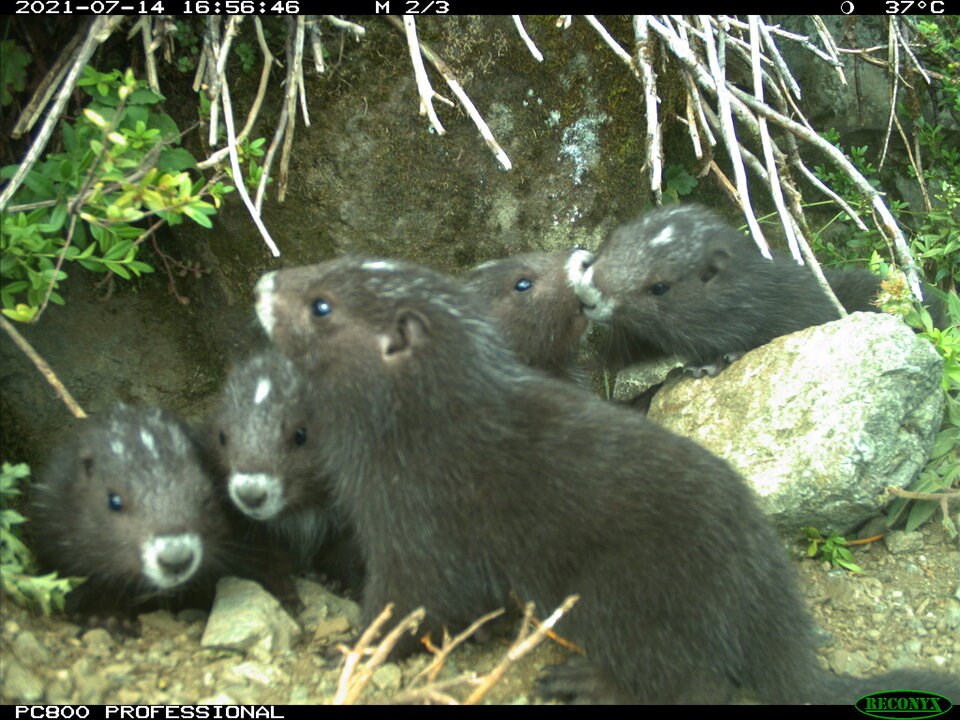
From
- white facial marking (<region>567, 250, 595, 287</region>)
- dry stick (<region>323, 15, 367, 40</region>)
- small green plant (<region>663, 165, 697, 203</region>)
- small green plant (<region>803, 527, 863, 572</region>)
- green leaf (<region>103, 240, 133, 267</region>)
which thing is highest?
dry stick (<region>323, 15, 367, 40</region>)

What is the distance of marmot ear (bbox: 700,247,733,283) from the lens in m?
5.61

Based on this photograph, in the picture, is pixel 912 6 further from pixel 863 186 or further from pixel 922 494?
pixel 922 494

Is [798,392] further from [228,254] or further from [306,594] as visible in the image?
[228,254]

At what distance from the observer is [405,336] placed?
160 inches

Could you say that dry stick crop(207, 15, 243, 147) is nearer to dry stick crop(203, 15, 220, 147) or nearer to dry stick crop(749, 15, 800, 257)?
dry stick crop(203, 15, 220, 147)

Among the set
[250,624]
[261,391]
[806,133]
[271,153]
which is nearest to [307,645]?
[250,624]

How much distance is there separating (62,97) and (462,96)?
194cm

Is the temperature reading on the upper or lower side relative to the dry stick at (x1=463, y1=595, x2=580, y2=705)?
upper

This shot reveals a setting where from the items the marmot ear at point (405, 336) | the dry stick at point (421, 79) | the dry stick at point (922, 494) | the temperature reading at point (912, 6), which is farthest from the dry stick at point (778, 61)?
the marmot ear at point (405, 336)

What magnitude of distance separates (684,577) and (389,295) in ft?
5.50

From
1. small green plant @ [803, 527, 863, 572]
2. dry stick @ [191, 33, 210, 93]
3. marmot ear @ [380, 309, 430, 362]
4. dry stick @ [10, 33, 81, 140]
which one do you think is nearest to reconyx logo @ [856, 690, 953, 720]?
small green plant @ [803, 527, 863, 572]

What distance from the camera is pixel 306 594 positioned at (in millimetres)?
4773

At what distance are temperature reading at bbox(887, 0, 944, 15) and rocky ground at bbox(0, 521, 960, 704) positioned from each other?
12.1ft

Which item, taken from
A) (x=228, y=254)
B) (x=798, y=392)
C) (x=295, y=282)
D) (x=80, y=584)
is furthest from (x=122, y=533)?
(x=798, y=392)
